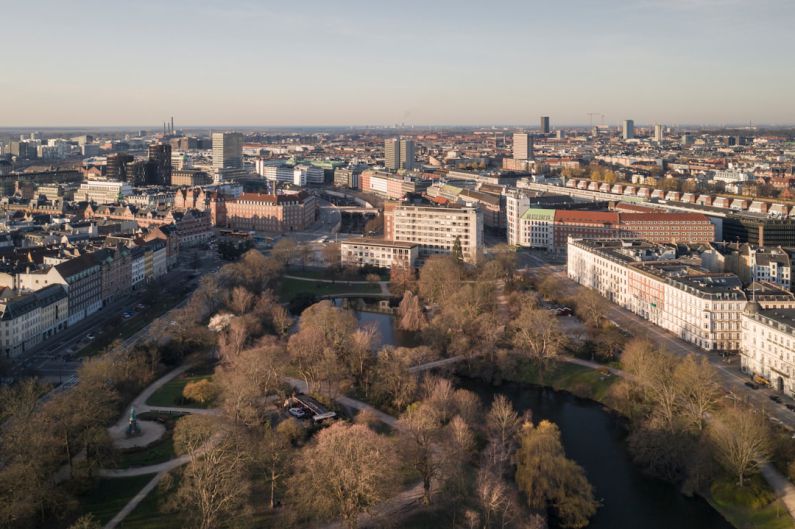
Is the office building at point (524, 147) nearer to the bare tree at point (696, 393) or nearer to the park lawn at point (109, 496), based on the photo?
the bare tree at point (696, 393)

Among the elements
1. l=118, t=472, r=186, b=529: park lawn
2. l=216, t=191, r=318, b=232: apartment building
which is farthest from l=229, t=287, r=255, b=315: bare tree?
l=216, t=191, r=318, b=232: apartment building

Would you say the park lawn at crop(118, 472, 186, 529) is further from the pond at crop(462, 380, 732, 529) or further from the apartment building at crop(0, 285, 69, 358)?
the apartment building at crop(0, 285, 69, 358)

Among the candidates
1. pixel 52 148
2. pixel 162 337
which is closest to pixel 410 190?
pixel 162 337

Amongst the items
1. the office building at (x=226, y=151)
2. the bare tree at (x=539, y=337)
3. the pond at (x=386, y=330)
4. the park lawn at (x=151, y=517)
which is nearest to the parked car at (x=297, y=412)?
the park lawn at (x=151, y=517)

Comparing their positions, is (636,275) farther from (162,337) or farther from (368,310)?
(162,337)

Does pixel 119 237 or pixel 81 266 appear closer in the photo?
pixel 81 266

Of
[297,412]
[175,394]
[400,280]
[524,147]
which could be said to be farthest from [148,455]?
[524,147]
